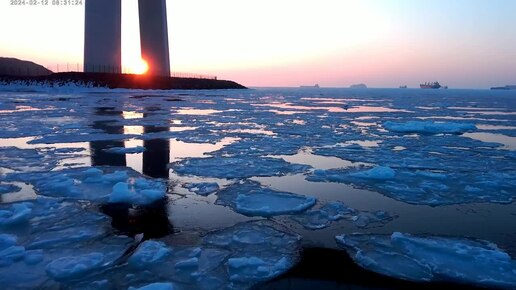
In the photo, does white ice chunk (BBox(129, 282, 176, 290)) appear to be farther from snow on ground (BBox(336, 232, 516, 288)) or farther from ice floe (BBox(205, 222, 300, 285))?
snow on ground (BBox(336, 232, 516, 288))

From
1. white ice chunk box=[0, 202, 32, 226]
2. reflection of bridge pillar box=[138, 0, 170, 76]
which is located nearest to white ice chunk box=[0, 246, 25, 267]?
white ice chunk box=[0, 202, 32, 226]

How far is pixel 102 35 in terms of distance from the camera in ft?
117

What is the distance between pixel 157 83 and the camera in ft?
136

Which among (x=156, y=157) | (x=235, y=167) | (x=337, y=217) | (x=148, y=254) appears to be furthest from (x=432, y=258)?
(x=156, y=157)

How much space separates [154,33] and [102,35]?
8460 mm

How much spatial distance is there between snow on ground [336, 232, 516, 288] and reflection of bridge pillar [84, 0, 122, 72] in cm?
3702

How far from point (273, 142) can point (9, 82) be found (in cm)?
3603

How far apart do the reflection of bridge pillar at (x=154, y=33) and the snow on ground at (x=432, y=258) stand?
43.5 meters

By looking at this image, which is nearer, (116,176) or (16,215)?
(16,215)

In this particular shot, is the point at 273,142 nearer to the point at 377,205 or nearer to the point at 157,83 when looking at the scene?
the point at 377,205

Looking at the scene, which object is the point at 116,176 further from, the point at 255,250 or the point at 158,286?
the point at 158,286

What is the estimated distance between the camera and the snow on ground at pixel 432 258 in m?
2.72

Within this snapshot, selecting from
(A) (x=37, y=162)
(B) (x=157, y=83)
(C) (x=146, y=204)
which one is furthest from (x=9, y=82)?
(C) (x=146, y=204)

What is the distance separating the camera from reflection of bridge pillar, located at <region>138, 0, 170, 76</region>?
1677 inches
